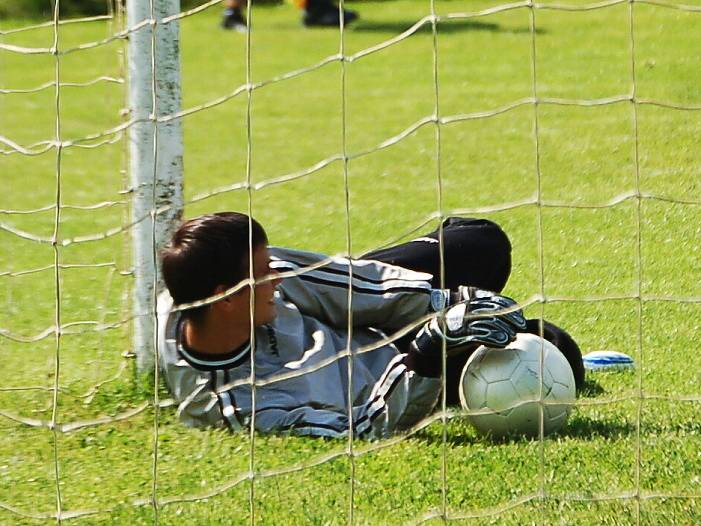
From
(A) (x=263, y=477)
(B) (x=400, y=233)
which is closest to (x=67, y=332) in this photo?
(A) (x=263, y=477)

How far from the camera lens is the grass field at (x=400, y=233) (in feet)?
12.8

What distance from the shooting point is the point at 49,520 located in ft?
12.5

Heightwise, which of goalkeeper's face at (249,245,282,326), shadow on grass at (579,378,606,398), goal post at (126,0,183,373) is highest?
goal post at (126,0,183,373)

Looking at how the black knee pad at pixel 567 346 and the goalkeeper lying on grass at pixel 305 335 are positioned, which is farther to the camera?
the black knee pad at pixel 567 346

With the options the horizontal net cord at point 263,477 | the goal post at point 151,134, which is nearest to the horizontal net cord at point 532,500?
the horizontal net cord at point 263,477

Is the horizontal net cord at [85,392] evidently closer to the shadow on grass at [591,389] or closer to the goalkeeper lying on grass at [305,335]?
the goalkeeper lying on grass at [305,335]

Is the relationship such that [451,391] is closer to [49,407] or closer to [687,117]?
[49,407]

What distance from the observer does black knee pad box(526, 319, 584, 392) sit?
4719 mm

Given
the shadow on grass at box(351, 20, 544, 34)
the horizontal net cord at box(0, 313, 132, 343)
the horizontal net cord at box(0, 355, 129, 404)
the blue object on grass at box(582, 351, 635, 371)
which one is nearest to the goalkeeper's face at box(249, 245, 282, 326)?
the horizontal net cord at box(0, 313, 132, 343)

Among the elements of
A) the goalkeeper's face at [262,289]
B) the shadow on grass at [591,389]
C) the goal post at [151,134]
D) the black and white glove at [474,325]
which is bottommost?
the shadow on grass at [591,389]

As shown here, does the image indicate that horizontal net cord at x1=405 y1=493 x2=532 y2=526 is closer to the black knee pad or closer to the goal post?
the black knee pad

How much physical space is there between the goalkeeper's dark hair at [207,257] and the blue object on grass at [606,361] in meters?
1.43

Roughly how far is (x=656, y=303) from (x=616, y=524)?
2402 millimetres

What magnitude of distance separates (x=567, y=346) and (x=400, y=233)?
2.90m
